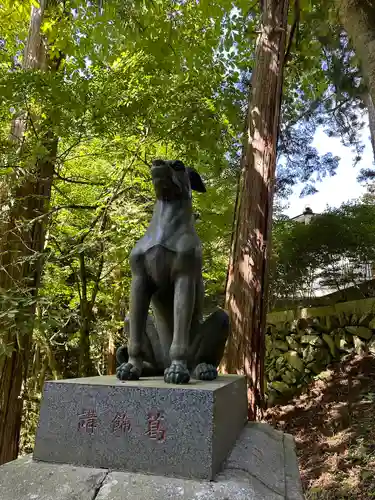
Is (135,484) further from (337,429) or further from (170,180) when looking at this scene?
(337,429)

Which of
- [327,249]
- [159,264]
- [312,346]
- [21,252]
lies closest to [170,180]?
[159,264]

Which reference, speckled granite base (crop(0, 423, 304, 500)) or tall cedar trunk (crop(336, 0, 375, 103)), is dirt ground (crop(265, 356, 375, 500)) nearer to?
speckled granite base (crop(0, 423, 304, 500))

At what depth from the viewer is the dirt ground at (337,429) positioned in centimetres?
417

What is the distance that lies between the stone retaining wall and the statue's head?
550 cm

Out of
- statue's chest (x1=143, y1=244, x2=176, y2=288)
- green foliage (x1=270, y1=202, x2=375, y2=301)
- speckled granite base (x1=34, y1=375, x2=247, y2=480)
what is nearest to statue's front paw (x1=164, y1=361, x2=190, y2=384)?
speckled granite base (x1=34, y1=375, x2=247, y2=480)

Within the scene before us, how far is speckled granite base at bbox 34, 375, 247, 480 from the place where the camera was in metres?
1.54

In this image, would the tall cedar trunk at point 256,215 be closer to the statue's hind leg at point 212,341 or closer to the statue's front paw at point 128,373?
the statue's hind leg at point 212,341

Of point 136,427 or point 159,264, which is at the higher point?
point 159,264

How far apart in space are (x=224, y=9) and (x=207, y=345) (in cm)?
537

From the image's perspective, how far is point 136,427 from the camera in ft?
5.28

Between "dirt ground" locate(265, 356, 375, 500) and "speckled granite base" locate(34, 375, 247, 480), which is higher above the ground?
"speckled granite base" locate(34, 375, 247, 480)

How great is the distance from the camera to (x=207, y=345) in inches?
87.1

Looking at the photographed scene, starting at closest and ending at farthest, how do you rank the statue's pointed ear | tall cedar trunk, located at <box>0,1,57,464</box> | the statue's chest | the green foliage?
the statue's chest, the statue's pointed ear, tall cedar trunk, located at <box>0,1,57,464</box>, the green foliage

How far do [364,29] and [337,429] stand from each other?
15.3 ft
